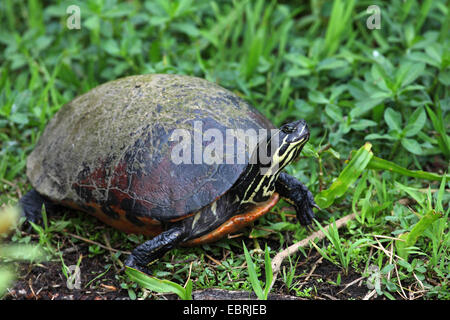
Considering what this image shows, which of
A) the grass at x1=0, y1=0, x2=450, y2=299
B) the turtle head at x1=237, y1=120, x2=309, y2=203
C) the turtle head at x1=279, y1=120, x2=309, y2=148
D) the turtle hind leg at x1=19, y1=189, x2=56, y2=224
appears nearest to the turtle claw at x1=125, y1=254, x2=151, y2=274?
the grass at x1=0, y1=0, x2=450, y2=299

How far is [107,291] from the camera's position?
3104mm

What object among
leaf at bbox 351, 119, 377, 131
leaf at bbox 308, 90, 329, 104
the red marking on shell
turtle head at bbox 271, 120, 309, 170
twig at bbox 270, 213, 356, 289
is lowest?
twig at bbox 270, 213, 356, 289

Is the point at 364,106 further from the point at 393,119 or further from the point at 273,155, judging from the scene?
the point at 273,155

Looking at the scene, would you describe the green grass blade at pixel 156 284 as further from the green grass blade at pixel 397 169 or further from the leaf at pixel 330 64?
the leaf at pixel 330 64

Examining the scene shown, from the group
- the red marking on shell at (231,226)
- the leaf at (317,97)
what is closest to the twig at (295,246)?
the red marking on shell at (231,226)

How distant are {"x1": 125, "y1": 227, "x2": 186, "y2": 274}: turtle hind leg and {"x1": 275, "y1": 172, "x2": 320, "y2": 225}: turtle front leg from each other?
80cm

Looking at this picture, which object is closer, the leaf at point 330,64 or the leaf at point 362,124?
the leaf at point 362,124

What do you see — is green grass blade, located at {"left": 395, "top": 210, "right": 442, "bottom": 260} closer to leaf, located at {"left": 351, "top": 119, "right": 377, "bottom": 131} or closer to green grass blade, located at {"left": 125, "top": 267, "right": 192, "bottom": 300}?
leaf, located at {"left": 351, "top": 119, "right": 377, "bottom": 131}

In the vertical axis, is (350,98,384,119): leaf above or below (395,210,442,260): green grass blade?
above

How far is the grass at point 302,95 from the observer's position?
125 inches

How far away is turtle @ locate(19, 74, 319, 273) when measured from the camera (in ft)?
10.0

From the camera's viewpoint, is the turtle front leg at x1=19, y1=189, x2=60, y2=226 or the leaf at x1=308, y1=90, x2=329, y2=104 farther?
the leaf at x1=308, y1=90, x2=329, y2=104

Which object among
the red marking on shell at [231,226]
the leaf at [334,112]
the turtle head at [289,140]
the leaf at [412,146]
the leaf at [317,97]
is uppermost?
the turtle head at [289,140]
